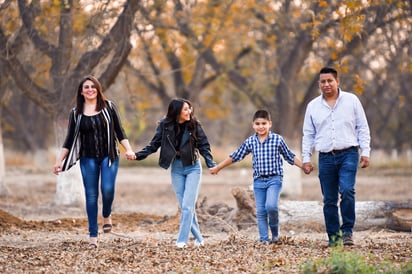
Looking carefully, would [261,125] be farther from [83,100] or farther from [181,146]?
[83,100]

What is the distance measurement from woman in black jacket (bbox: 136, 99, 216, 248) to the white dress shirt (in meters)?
1.24

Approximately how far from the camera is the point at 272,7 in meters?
20.9

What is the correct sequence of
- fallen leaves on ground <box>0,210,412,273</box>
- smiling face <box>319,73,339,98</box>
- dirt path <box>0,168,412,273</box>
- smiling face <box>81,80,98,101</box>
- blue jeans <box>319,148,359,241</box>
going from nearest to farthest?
fallen leaves on ground <box>0,210,412,273</box>
dirt path <box>0,168,412,273</box>
blue jeans <box>319,148,359,241</box>
smiling face <box>319,73,339,98</box>
smiling face <box>81,80,98,101</box>

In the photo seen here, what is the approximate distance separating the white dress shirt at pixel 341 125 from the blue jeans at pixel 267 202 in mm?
463

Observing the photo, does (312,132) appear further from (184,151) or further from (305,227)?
(305,227)

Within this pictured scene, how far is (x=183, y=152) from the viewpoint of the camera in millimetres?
9117

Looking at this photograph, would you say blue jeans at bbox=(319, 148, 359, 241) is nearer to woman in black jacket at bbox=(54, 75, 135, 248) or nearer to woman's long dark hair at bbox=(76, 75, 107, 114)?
woman in black jacket at bbox=(54, 75, 135, 248)

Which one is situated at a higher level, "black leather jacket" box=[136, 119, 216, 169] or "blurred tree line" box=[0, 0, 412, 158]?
"blurred tree line" box=[0, 0, 412, 158]

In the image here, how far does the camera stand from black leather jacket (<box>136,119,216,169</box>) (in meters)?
9.12

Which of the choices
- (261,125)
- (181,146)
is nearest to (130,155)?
(181,146)

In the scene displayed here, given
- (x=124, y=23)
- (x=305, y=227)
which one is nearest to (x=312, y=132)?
(x=305, y=227)

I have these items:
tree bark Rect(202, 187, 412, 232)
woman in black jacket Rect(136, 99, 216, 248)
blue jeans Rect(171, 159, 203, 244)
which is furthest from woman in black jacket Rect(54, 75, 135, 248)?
tree bark Rect(202, 187, 412, 232)

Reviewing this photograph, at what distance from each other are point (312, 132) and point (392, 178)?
22.2 metres

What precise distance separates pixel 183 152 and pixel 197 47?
43.3 feet
